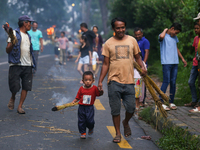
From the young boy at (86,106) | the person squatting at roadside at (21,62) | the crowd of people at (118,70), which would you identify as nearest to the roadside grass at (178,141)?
the crowd of people at (118,70)

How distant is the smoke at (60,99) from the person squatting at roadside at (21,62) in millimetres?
1147

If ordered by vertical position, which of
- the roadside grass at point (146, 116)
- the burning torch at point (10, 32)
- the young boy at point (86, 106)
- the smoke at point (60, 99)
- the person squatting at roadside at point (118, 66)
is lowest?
the roadside grass at point (146, 116)

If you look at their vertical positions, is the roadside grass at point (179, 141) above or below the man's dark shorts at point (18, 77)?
below

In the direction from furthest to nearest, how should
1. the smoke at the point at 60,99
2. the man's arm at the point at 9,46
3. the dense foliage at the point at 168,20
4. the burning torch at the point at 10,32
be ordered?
the dense foliage at the point at 168,20, the smoke at the point at 60,99, the man's arm at the point at 9,46, the burning torch at the point at 10,32

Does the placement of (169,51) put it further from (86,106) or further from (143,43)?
(86,106)

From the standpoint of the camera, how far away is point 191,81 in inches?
250

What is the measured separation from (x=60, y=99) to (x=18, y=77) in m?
1.72

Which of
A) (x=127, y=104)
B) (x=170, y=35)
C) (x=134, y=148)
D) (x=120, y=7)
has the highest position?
(x=120, y=7)

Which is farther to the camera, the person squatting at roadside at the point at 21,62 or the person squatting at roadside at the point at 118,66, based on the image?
the person squatting at roadside at the point at 21,62

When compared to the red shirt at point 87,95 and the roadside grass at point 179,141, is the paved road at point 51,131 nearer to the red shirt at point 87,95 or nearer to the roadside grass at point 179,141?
the roadside grass at point 179,141

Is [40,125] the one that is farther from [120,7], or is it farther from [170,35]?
[120,7]

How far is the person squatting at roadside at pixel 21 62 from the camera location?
597 cm

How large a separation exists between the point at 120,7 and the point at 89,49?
33.8ft

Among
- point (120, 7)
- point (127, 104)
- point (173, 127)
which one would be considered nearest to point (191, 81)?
point (173, 127)
